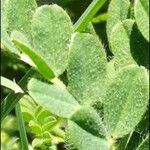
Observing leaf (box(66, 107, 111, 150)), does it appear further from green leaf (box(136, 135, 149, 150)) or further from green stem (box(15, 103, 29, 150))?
green stem (box(15, 103, 29, 150))

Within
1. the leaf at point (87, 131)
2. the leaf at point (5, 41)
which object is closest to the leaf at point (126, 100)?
the leaf at point (87, 131)

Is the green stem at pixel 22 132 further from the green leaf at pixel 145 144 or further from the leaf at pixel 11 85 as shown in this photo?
the green leaf at pixel 145 144

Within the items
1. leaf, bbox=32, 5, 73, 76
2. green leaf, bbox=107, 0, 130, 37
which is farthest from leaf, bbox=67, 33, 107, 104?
green leaf, bbox=107, 0, 130, 37

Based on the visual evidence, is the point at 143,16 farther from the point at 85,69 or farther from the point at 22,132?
the point at 22,132

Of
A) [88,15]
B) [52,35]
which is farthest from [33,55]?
[88,15]

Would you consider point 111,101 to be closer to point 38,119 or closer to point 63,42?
point 63,42

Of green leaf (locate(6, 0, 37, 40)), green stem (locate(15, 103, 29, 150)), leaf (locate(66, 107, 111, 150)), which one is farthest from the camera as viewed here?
green stem (locate(15, 103, 29, 150))
